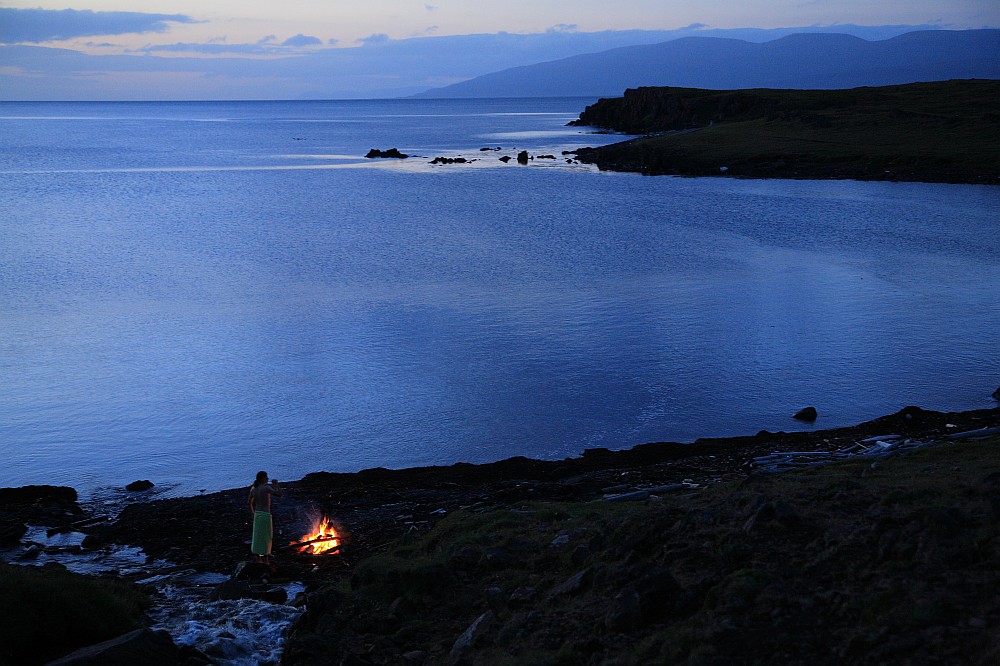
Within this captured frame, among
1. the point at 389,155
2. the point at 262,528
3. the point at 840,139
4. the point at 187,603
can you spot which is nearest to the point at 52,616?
the point at 187,603

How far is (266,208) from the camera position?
63.3 m

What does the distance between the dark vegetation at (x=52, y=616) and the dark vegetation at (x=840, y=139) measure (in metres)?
67.7

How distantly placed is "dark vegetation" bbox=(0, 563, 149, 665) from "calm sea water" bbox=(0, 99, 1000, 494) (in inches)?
249

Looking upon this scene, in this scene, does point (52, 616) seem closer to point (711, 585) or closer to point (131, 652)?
point (131, 652)

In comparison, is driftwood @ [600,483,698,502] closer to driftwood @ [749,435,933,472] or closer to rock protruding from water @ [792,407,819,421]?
driftwood @ [749,435,933,472]

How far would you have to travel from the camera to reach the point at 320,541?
13.1 m

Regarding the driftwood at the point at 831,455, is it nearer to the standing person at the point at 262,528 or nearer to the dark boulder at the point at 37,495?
the standing person at the point at 262,528

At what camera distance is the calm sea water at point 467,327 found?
60.8 feet

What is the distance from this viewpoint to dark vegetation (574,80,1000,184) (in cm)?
7050

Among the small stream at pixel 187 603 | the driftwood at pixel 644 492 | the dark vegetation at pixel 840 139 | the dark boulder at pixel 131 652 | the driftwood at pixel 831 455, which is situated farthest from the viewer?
the dark vegetation at pixel 840 139

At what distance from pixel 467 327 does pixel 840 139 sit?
6627 cm

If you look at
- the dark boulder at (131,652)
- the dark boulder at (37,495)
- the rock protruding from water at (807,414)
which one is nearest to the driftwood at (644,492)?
the rock protruding from water at (807,414)

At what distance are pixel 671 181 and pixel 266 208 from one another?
107 feet

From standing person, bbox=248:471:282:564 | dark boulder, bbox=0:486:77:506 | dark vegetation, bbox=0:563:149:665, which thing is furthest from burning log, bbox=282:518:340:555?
dark boulder, bbox=0:486:77:506
